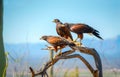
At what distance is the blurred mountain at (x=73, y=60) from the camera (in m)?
2.00

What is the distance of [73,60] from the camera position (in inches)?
81.6

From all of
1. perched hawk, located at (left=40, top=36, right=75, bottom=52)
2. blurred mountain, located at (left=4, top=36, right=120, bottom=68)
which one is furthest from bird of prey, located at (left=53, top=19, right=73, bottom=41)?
blurred mountain, located at (left=4, top=36, right=120, bottom=68)

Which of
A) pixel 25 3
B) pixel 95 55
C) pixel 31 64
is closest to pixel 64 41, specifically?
pixel 95 55

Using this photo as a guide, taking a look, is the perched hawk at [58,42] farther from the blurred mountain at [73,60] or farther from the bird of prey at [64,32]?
the blurred mountain at [73,60]

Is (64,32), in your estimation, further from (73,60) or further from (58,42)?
(73,60)

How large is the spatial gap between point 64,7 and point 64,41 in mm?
720

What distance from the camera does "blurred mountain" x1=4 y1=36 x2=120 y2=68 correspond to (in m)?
2.00

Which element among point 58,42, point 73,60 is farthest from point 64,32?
point 73,60

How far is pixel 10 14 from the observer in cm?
238

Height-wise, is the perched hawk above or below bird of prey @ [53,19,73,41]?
below

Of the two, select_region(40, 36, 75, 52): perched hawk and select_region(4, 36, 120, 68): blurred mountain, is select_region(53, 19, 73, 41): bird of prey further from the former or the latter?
select_region(4, 36, 120, 68): blurred mountain

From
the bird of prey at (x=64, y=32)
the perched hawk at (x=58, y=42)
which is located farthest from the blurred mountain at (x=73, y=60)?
the perched hawk at (x=58, y=42)

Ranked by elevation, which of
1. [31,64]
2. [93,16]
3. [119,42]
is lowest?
[31,64]

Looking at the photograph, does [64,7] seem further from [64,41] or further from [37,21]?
[64,41]
